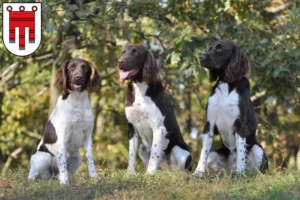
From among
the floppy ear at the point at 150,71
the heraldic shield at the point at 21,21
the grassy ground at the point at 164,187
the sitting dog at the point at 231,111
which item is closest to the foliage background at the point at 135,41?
the heraldic shield at the point at 21,21

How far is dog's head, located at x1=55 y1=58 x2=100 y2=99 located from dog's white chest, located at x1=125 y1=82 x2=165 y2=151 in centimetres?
59

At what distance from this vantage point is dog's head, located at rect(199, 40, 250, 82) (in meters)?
8.83

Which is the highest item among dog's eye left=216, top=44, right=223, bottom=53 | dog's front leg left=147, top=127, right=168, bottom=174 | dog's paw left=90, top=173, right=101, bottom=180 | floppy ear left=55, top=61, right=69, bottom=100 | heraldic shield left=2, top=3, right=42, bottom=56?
heraldic shield left=2, top=3, right=42, bottom=56

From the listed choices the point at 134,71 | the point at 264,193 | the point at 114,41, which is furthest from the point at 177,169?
the point at 114,41

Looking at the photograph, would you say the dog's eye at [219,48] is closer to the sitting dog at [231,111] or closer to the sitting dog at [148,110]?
the sitting dog at [231,111]

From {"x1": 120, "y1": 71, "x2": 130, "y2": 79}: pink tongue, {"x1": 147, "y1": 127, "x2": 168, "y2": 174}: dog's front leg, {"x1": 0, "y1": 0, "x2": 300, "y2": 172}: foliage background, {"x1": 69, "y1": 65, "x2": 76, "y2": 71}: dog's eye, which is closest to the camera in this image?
{"x1": 69, "y1": 65, "x2": 76, "y2": 71}: dog's eye

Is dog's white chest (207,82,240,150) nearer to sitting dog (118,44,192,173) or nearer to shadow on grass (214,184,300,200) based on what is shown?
sitting dog (118,44,192,173)

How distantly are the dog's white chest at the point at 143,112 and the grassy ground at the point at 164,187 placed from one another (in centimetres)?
78

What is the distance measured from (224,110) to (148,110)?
1.02m

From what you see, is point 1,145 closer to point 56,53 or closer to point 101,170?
point 56,53

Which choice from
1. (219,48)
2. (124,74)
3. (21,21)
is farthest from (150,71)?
(21,21)

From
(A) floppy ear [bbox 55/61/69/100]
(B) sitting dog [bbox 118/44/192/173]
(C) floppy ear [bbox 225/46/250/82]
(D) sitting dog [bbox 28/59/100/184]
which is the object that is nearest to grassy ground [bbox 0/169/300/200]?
(D) sitting dog [bbox 28/59/100/184]

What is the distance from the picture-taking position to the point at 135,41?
15977mm

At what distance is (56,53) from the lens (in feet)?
55.2
